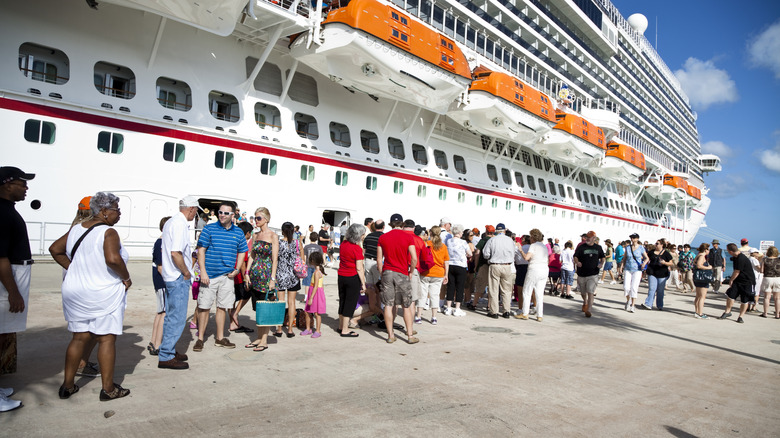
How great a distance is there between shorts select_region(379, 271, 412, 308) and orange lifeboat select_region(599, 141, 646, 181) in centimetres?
3219

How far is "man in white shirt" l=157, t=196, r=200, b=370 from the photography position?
14.5ft

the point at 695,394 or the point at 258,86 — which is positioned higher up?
the point at 258,86

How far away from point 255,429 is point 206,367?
1726 millimetres

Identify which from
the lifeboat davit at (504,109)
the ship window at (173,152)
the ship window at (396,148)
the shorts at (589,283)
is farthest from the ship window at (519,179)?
the ship window at (173,152)

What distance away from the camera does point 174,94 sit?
14.1 meters

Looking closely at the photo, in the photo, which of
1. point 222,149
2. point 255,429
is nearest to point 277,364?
point 255,429

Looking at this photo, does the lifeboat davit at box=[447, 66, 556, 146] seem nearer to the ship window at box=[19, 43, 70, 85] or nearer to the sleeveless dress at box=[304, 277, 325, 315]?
the ship window at box=[19, 43, 70, 85]

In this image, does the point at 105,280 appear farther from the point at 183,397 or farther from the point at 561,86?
the point at 561,86

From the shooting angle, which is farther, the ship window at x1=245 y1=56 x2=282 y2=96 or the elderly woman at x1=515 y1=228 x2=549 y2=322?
the ship window at x1=245 y1=56 x2=282 y2=96

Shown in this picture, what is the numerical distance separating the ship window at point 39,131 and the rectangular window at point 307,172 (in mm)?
7378

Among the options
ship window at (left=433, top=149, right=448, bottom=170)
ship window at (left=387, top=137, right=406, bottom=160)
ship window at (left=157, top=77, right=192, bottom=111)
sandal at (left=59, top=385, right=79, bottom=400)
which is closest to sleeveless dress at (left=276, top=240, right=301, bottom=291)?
sandal at (left=59, top=385, right=79, bottom=400)

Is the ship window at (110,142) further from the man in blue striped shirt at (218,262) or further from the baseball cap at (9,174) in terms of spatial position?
the baseball cap at (9,174)

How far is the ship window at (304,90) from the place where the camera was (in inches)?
664

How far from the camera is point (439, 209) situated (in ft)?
71.3
